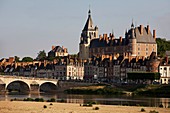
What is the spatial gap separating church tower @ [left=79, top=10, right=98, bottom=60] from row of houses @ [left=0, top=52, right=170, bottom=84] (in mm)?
16092

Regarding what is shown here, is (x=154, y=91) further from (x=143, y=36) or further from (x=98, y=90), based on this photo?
(x=143, y=36)

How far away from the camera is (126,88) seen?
268ft

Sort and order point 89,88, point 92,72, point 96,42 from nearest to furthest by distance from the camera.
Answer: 1. point 89,88
2. point 92,72
3. point 96,42

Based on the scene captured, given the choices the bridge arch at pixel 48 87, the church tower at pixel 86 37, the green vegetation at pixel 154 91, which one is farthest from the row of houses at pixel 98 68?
the church tower at pixel 86 37

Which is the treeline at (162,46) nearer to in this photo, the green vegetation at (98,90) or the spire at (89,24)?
the spire at (89,24)

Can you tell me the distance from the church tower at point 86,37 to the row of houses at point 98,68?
1609 cm

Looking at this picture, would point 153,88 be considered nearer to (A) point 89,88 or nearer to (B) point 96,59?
(A) point 89,88

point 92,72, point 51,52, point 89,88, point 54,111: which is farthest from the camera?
point 51,52

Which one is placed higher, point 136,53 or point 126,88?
point 136,53

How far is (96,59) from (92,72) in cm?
295

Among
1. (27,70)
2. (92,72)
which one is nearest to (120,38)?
(92,72)

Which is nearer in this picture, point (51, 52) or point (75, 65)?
point (75, 65)

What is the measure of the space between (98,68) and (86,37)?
26.7 m

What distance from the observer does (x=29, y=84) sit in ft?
279
